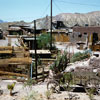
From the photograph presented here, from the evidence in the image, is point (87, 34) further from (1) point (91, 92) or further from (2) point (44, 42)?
(1) point (91, 92)

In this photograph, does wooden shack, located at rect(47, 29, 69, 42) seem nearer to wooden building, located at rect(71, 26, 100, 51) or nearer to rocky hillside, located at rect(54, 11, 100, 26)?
wooden building, located at rect(71, 26, 100, 51)

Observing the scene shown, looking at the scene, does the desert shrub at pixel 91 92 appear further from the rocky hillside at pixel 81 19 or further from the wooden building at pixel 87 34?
the rocky hillside at pixel 81 19

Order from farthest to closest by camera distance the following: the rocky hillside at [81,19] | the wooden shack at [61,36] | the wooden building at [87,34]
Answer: the rocky hillside at [81,19] < the wooden shack at [61,36] < the wooden building at [87,34]

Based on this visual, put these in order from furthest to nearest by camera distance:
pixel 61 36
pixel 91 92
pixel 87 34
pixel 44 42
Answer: pixel 61 36 → pixel 87 34 → pixel 44 42 → pixel 91 92

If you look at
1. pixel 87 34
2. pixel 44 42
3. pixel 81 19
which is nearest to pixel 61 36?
pixel 87 34

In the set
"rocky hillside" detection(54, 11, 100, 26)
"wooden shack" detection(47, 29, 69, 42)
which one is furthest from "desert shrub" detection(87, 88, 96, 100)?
"rocky hillside" detection(54, 11, 100, 26)

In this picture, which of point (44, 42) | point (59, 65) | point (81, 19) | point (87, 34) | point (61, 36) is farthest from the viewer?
point (81, 19)

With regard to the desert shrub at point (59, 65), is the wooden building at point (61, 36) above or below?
above

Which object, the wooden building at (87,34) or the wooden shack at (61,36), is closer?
the wooden building at (87,34)

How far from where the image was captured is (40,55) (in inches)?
695

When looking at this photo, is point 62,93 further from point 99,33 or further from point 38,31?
point 38,31

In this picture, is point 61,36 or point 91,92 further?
point 61,36

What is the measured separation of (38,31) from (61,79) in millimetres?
31003

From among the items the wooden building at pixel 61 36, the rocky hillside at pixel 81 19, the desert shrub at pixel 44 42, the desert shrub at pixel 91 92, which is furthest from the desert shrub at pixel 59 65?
the rocky hillside at pixel 81 19
